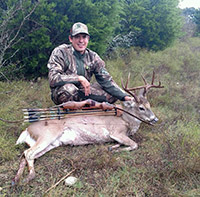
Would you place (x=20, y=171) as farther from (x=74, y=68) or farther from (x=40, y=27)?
(x=40, y=27)

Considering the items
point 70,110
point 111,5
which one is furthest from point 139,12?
point 70,110

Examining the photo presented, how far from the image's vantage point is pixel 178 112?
4.82m

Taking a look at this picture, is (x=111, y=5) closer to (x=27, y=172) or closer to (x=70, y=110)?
(x=70, y=110)

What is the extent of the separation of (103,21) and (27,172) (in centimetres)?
487

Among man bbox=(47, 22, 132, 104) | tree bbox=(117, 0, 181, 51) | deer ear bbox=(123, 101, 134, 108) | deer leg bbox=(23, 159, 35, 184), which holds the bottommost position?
deer leg bbox=(23, 159, 35, 184)

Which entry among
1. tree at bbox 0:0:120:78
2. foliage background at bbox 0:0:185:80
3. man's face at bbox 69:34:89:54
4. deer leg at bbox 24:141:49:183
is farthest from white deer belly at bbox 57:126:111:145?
tree at bbox 0:0:120:78

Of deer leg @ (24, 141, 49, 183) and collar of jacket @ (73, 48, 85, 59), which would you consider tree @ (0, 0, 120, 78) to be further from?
deer leg @ (24, 141, 49, 183)

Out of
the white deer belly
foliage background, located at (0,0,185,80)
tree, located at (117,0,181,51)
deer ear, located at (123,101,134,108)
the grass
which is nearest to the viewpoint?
the grass

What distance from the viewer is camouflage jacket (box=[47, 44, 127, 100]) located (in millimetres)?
3809

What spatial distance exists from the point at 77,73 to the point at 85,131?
4.20 feet

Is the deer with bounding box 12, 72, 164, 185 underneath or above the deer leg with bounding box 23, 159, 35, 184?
above

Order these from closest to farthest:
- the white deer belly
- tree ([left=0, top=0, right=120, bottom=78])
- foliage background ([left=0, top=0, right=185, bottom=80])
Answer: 1. the white deer belly
2. foliage background ([left=0, top=0, right=185, bottom=80])
3. tree ([left=0, top=0, right=120, bottom=78])

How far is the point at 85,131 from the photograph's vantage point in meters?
3.45

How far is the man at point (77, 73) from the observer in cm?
381
